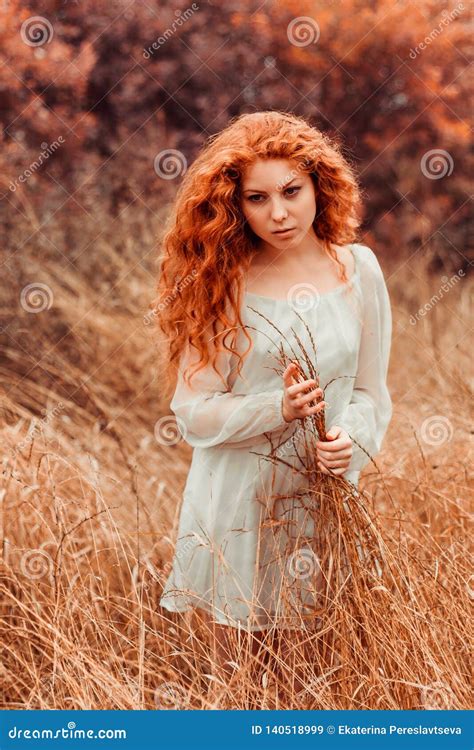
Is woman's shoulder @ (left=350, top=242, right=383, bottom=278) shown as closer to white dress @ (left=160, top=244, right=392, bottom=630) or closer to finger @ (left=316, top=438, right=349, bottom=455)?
white dress @ (left=160, top=244, right=392, bottom=630)

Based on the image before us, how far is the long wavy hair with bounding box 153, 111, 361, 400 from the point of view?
85.3 inches

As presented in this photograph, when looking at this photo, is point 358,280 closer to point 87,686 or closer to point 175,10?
point 87,686

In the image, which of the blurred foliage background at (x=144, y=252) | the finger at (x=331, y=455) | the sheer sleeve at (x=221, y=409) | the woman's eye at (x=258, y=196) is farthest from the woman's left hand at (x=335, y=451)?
the woman's eye at (x=258, y=196)

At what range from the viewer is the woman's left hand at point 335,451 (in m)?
2.11

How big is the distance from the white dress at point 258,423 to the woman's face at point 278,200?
0.18 m

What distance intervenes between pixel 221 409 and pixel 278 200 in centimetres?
49

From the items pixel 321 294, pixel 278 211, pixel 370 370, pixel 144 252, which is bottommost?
pixel 370 370

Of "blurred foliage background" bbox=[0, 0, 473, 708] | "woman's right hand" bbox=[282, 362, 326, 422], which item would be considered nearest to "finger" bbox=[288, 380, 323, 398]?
"woman's right hand" bbox=[282, 362, 326, 422]

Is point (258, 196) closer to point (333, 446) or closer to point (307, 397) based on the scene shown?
point (307, 397)

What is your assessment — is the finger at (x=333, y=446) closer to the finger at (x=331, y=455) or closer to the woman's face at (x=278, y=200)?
the finger at (x=331, y=455)

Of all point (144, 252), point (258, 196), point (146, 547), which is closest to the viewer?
point (258, 196)

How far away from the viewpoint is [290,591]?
7.32 ft

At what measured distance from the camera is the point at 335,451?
212cm

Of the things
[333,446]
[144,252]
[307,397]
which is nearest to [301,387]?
[307,397]
